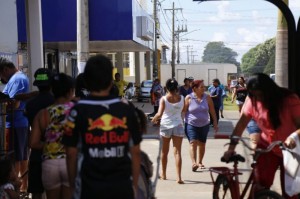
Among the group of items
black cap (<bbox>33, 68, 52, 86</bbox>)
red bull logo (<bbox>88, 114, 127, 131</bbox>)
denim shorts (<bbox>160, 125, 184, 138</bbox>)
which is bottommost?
denim shorts (<bbox>160, 125, 184, 138</bbox>)

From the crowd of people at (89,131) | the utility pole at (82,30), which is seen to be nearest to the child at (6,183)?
the crowd of people at (89,131)

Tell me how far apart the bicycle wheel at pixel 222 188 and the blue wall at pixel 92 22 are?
12.7 meters

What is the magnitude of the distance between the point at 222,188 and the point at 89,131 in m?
2.70

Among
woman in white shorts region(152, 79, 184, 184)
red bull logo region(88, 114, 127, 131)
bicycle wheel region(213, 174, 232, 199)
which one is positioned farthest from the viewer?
woman in white shorts region(152, 79, 184, 184)

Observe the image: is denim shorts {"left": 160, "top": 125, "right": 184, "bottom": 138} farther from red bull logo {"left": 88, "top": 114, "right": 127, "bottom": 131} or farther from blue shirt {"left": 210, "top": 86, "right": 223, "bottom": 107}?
blue shirt {"left": 210, "top": 86, "right": 223, "bottom": 107}

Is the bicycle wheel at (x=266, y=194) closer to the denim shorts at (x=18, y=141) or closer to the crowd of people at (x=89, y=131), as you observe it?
the crowd of people at (x=89, y=131)

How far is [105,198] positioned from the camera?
3.65 meters

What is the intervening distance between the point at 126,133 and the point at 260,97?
7.14 ft

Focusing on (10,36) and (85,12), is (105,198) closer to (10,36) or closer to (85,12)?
(10,36)

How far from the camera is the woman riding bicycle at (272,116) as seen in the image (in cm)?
539

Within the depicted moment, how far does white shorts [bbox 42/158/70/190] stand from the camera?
4.76 metres

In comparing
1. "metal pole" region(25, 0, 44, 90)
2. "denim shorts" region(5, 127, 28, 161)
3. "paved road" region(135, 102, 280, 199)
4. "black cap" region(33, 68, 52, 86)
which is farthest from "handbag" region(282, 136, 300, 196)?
"metal pole" region(25, 0, 44, 90)

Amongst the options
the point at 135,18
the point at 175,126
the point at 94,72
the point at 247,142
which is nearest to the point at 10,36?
the point at 175,126

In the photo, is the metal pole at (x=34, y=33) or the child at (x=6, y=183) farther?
the metal pole at (x=34, y=33)
